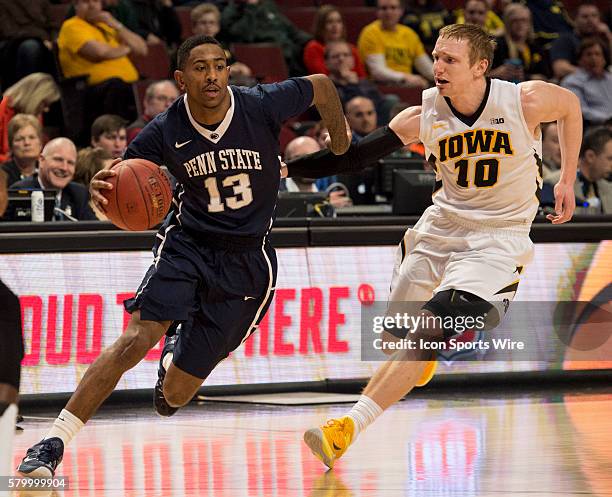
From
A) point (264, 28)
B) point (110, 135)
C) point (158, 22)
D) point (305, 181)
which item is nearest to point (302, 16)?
point (264, 28)

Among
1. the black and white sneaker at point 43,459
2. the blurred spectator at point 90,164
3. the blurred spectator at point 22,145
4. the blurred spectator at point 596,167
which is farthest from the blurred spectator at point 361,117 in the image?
the black and white sneaker at point 43,459

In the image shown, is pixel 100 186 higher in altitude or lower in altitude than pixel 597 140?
lower

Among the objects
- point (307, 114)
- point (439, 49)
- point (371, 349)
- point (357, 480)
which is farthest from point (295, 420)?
point (307, 114)

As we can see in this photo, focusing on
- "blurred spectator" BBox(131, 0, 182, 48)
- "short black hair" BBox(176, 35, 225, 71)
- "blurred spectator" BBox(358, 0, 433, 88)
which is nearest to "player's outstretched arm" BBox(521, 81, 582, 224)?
"short black hair" BBox(176, 35, 225, 71)

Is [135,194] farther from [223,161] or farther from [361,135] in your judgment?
[361,135]

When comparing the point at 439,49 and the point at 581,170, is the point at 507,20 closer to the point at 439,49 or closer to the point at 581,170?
the point at 581,170

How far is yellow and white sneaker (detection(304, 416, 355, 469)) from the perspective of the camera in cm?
577

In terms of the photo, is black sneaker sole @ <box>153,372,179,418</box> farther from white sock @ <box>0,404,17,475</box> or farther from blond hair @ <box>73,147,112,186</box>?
blond hair @ <box>73,147,112,186</box>

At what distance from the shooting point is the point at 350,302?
27.7 ft

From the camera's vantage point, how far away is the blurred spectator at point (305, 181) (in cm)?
965

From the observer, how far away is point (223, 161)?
5.85 meters

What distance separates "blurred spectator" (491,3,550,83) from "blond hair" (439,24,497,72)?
6894 mm

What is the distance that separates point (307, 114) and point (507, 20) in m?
2.50

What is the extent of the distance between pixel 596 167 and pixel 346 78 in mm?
2924
